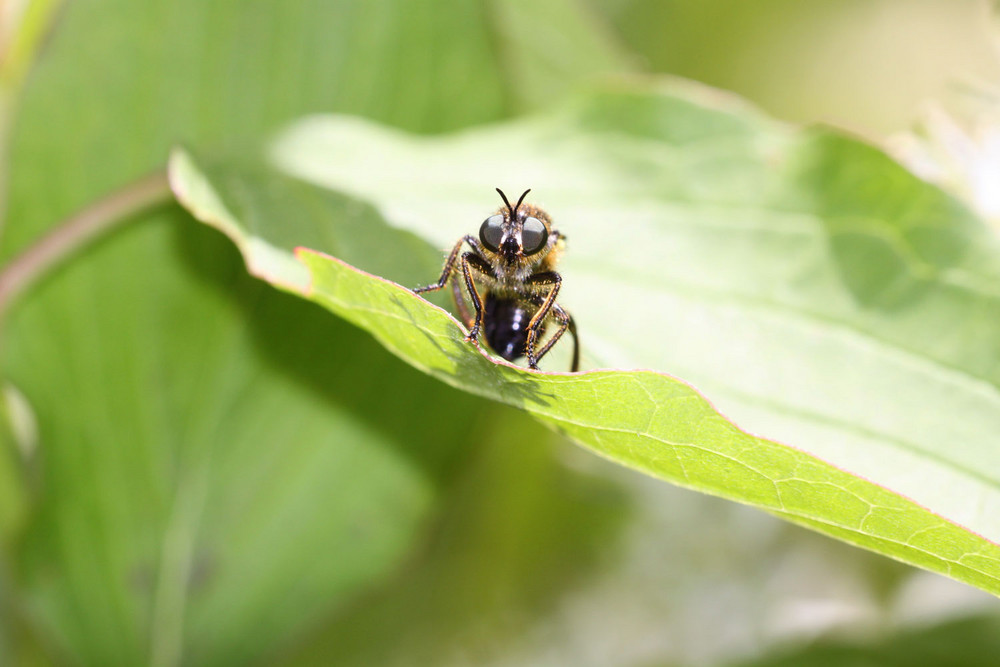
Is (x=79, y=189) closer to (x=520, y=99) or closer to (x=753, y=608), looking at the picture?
(x=520, y=99)

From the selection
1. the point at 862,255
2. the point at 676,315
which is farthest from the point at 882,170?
→ the point at 676,315

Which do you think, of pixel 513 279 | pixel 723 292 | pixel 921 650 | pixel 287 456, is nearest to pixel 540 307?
pixel 513 279

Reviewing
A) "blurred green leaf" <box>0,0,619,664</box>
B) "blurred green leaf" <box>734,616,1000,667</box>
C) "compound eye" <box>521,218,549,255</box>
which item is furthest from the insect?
"blurred green leaf" <box>734,616,1000,667</box>

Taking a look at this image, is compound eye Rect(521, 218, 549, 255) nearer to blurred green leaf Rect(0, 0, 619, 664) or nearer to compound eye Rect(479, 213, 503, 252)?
compound eye Rect(479, 213, 503, 252)

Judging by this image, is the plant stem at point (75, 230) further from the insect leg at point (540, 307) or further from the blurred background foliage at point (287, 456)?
the insect leg at point (540, 307)

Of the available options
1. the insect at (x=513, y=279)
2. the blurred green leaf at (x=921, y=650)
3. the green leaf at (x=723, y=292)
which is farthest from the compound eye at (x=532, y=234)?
the blurred green leaf at (x=921, y=650)
